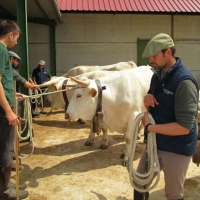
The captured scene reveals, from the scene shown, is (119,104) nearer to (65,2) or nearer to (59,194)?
(59,194)

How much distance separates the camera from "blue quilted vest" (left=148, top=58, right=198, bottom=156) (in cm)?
202

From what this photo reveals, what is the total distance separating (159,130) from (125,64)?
592 cm

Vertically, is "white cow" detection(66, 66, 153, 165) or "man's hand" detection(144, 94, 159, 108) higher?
"man's hand" detection(144, 94, 159, 108)

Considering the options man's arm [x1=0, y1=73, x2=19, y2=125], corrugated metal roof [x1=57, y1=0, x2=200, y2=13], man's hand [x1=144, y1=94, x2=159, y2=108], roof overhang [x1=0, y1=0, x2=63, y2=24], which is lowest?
man's arm [x1=0, y1=73, x2=19, y2=125]

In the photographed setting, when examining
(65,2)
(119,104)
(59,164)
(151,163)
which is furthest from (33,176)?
(65,2)

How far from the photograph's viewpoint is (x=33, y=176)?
3.85 metres

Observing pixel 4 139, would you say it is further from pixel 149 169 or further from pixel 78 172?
pixel 149 169

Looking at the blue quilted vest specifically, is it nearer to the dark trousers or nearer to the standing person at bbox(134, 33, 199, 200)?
the standing person at bbox(134, 33, 199, 200)

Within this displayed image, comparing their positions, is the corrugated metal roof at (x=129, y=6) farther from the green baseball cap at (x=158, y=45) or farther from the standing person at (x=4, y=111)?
the green baseball cap at (x=158, y=45)

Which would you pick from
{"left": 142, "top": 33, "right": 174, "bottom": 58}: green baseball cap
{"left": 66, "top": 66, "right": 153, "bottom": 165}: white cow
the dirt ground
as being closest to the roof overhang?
{"left": 66, "top": 66, "right": 153, "bottom": 165}: white cow

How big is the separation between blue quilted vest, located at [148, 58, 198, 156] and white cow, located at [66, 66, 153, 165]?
2.02 meters

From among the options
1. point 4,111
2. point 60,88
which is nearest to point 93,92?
point 4,111

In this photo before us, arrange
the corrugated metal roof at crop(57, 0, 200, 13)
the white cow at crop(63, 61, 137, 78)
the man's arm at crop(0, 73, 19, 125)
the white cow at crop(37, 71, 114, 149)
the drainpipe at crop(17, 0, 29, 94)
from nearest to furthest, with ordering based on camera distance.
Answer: the man's arm at crop(0, 73, 19, 125), the drainpipe at crop(17, 0, 29, 94), the white cow at crop(37, 71, 114, 149), the white cow at crop(63, 61, 137, 78), the corrugated metal roof at crop(57, 0, 200, 13)

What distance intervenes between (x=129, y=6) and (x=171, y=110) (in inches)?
385
